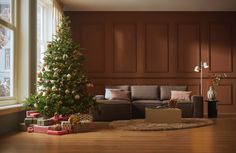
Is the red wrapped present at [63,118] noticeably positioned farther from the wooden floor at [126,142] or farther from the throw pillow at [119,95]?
the throw pillow at [119,95]

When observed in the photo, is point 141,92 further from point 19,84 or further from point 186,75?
point 19,84

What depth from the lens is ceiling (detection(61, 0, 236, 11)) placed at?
867cm

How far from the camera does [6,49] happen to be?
580 centimetres

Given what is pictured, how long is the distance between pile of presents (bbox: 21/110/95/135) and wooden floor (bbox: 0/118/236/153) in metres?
0.21

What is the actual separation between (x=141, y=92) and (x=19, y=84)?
3399mm

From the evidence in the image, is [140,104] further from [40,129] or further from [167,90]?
[40,129]

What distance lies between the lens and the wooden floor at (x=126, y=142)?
3963mm

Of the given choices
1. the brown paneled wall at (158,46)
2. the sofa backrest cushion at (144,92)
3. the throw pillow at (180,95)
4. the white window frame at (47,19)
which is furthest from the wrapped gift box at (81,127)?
the brown paneled wall at (158,46)

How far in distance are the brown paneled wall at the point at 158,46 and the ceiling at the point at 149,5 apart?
0.81 feet

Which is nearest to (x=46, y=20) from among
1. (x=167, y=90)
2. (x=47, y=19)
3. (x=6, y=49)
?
(x=47, y=19)

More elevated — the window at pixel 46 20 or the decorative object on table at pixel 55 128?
the window at pixel 46 20

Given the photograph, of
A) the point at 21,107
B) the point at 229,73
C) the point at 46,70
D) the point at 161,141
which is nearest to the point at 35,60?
the point at 46,70

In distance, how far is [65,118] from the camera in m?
6.15

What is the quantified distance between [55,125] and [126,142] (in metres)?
1.56
